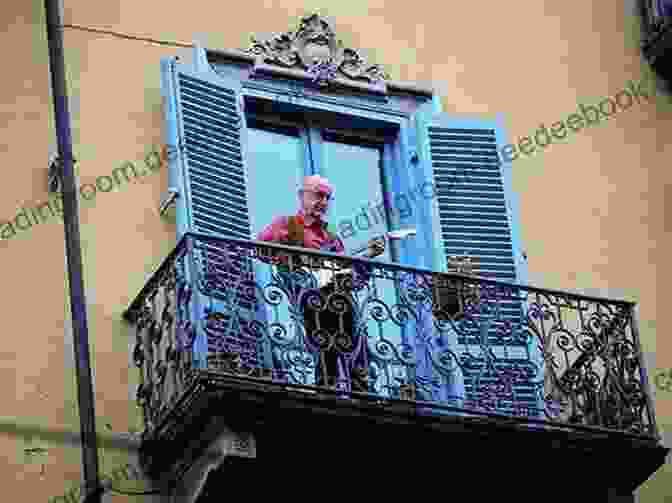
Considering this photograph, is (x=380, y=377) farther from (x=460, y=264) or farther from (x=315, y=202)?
(x=460, y=264)

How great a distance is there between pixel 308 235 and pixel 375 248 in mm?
581

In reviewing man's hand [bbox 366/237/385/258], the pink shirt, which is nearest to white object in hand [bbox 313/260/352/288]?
the pink shirt

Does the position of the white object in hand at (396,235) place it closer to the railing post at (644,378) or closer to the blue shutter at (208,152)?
the blue shutter at (208,152)

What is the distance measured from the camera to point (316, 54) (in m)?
15.1

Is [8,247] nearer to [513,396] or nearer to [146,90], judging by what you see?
[146,90]

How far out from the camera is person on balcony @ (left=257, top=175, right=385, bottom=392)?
13180mm

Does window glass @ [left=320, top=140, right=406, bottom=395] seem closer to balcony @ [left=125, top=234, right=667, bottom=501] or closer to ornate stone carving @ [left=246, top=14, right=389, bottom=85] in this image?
ornate stone carving @ [left=246, top=14, right=389, bottom=85]

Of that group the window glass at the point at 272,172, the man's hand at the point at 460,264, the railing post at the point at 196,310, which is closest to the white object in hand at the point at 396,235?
the man's hand at the point at 460,264

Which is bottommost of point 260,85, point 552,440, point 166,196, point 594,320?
point 552,440

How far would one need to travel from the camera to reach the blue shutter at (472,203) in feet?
48.2

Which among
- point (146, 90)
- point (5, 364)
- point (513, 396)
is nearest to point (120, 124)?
point (146, 90)

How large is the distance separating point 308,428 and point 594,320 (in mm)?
2255

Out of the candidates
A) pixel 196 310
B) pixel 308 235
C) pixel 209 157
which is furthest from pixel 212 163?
pixel 196 310

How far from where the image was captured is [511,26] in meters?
16.2
